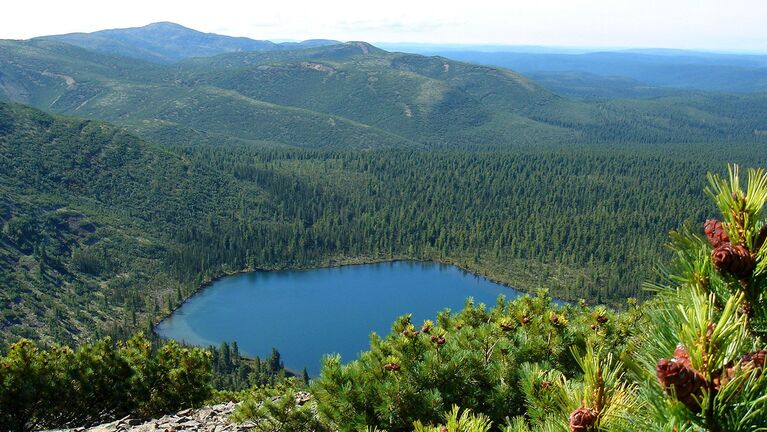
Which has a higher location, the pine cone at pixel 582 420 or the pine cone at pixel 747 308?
the pine cone at pixel 747 308

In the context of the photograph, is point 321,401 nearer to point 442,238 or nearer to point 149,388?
point 149,388

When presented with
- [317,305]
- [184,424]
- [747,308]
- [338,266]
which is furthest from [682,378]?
[338,266]

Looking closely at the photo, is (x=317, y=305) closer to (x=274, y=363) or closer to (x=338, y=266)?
(x=338, y=266)

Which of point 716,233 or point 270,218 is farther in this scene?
point 270,218

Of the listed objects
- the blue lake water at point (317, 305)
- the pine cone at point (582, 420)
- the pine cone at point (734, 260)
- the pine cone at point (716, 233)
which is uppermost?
the pine cone at point (716, 233)

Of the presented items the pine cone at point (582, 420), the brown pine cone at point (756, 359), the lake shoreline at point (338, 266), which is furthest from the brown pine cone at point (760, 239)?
the lake shoreline at point (338, 266)

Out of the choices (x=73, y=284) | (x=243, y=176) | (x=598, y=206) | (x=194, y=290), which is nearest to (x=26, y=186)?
(x=73, y=284)

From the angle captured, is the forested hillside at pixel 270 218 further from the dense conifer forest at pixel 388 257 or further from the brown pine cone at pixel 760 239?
the brown pine cone at pixel 760 239
